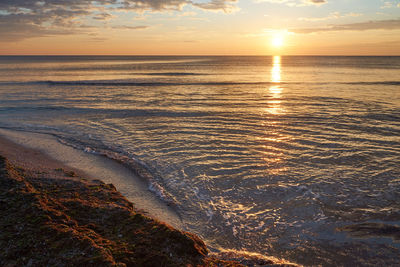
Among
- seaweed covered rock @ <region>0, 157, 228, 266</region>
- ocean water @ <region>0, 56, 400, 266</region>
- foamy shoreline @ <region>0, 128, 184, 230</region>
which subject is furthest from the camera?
foamy shoreline @ <region>0, 128, 184, 230</region>

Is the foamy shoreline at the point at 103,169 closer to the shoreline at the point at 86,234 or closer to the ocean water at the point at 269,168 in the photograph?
the ocean water at the point at 269,168

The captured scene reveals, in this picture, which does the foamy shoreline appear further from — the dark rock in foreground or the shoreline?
the dark rock in foreground

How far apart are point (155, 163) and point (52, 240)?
5.89 meters

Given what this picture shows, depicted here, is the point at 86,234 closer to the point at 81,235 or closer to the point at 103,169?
the point at 81,235

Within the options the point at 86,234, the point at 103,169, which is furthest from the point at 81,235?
the point at 103,169

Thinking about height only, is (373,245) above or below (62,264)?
below

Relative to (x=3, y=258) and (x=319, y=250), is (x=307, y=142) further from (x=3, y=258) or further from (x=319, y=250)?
(x=3, y=258)

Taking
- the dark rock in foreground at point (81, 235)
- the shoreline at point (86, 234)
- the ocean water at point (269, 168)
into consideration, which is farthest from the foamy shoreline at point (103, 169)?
the dark rock in foreground at point (81, 235)

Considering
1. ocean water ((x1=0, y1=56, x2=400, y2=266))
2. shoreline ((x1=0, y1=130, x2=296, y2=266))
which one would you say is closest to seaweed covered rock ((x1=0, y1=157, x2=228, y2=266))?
shoreline ((x1=0, y1=130, x2=296, y2=266))

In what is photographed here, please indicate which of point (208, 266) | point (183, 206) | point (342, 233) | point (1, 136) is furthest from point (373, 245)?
point (1, 136)

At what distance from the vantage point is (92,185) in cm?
685

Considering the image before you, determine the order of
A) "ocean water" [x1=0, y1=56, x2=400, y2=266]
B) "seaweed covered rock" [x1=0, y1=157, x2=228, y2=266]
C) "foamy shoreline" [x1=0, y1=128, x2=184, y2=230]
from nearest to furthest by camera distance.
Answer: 1. "seaweed covered rock" [x1=0, y1=157, x2=228, y2=266]
2. "ocean water" [x1=0, y1=56, x2=400, y2=266]
3. "foamy shoreline" [x1=0, y1=128, x2=184, y2=230]

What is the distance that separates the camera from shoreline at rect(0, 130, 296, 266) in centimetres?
381

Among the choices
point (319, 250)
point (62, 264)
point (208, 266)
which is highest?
point (62, 264)
